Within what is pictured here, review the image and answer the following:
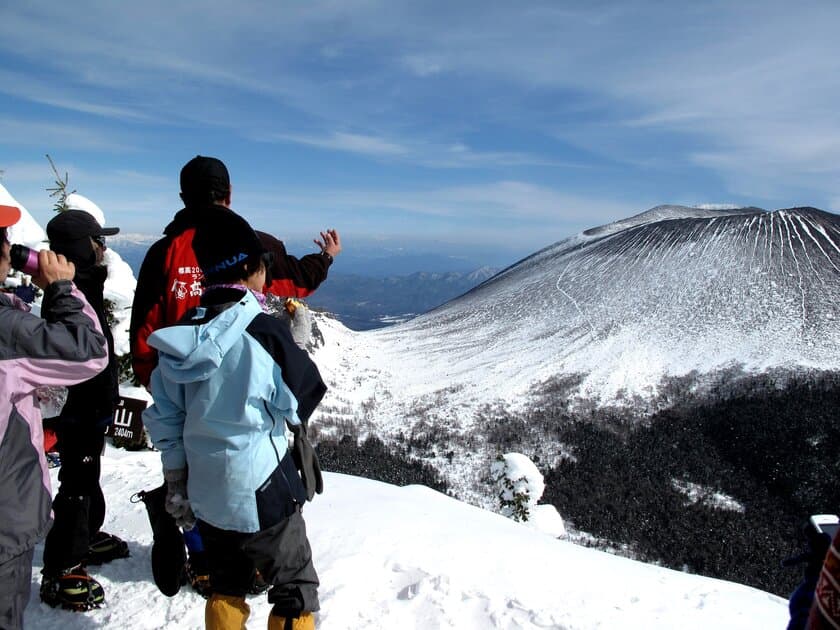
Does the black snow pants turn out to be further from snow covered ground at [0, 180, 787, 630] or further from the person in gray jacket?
the person in gray jacket

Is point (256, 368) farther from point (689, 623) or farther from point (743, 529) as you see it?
point (743, 529)

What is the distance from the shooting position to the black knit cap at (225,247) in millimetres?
3494

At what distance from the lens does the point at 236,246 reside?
3.69m

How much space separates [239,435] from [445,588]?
2.70 meters

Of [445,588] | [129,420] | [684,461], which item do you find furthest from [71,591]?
[684,461]

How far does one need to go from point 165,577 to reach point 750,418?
4781cm

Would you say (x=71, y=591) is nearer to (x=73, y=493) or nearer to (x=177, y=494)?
(x=73, y=493)

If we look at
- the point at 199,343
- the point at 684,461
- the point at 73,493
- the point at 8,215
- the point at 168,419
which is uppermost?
the point at 8,215

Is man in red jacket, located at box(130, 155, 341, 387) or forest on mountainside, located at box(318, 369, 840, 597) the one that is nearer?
man in red jacket, located at box(130, 155, 341, 387)

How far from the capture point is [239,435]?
3211 mm

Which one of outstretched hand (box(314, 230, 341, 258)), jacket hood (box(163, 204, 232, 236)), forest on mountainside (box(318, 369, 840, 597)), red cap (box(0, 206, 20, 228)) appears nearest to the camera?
red cap (box(0, 206, 20, 228))

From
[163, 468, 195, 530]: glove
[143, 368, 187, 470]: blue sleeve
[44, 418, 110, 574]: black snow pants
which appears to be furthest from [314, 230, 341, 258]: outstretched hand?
[44, 418, 110, 574]: black snow pants

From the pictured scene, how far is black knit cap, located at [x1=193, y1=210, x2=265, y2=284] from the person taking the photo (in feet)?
11.5

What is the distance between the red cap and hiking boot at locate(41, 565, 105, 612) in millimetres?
3133
